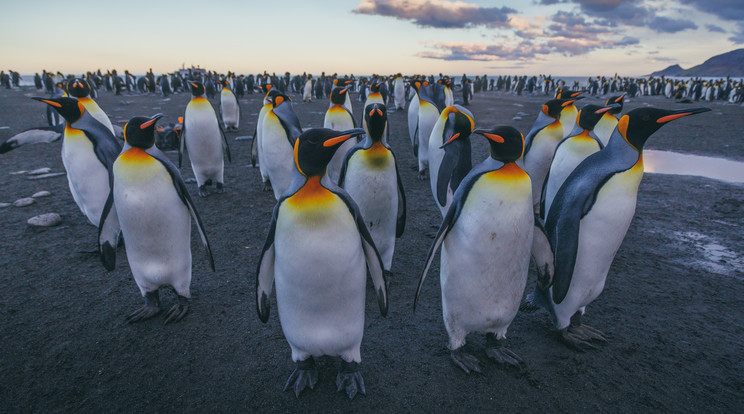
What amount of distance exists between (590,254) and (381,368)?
1.67m

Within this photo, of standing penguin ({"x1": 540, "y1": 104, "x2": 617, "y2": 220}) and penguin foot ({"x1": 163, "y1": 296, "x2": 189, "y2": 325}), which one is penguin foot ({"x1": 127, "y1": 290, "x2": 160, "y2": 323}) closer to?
penguin foot ({"x1": 163, "y1": 296, "x2": 189, "y2": 325})

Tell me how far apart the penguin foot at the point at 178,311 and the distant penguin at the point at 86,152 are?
1731mm

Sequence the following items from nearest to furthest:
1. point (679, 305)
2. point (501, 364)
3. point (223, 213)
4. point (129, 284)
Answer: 1. point (501, 364)
2. point (679, 305)
3. point (129, 284)
4. point (223, 213)

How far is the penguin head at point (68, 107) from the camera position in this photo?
3.60 meters

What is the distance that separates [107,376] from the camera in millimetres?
2531

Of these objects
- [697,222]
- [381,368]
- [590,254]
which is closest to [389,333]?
[381,368]

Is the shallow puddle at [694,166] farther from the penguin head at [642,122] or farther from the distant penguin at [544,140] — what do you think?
the penguin head at [642,122]

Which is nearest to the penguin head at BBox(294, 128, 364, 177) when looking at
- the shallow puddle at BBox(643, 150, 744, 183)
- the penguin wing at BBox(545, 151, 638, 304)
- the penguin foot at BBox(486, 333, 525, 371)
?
the penguin wing at BBox(545, 151, 638, 304)

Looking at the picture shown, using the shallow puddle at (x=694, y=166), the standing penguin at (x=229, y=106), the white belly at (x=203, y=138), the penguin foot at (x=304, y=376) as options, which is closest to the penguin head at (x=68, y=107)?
the white belly at (x=203, y=138)

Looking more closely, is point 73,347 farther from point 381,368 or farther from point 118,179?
point 381,368

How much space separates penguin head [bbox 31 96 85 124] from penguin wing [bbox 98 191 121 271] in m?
1.48

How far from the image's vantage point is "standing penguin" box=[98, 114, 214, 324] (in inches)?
109

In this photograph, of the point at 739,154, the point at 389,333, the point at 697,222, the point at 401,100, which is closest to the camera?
the point at 389,333

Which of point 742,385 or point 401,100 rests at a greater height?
point 401,100
